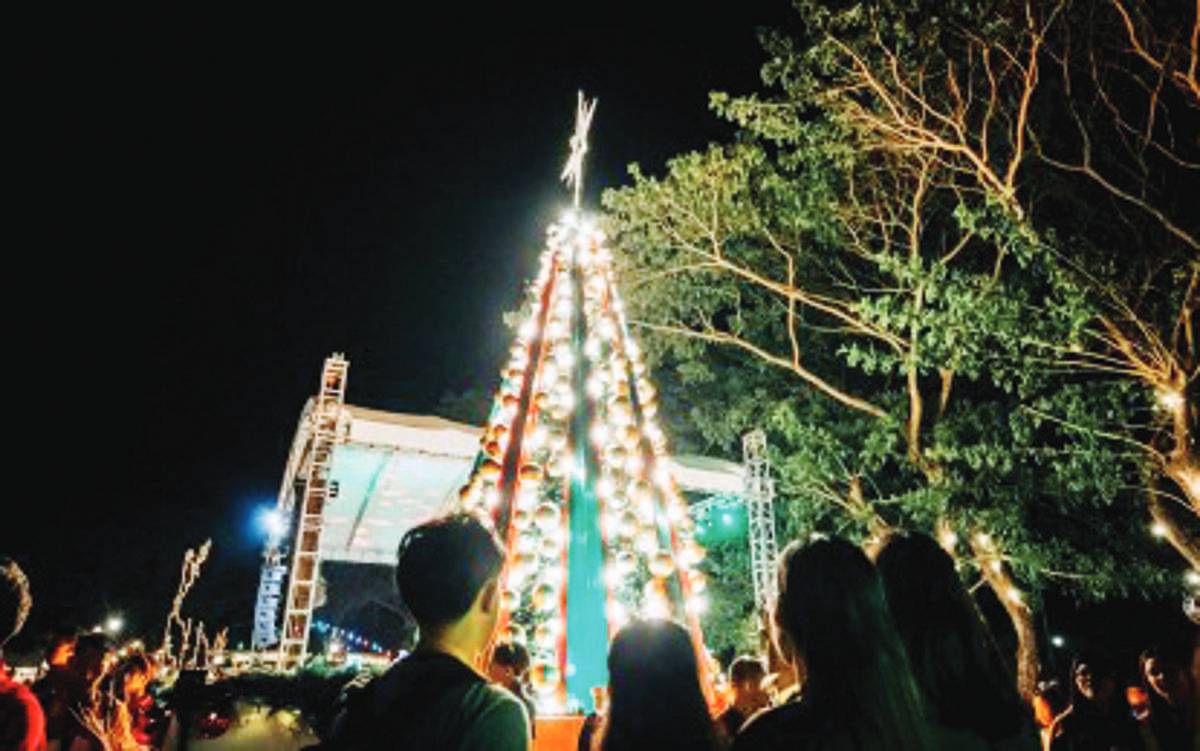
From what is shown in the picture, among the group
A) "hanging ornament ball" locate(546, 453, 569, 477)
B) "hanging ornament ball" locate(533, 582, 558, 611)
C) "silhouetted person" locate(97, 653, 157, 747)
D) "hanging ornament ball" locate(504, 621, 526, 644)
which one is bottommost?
"silhouetted person" locate(97, 653, 157, 747)

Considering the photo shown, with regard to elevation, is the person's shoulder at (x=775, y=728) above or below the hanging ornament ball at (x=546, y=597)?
below

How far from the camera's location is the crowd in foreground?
177 centimetres

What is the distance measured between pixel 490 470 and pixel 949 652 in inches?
149

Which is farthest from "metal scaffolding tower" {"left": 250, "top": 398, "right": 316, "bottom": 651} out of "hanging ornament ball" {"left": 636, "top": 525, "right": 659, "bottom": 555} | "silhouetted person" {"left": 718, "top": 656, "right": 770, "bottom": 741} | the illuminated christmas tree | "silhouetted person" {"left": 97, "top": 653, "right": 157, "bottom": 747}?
"silhouetted person" {"left": 718, "top": 656, "right": 770, "bottom": 741}

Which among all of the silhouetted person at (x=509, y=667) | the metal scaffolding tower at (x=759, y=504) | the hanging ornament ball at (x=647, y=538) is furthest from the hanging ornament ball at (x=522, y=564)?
the metal scaffolding tower at (x=759, y=504)

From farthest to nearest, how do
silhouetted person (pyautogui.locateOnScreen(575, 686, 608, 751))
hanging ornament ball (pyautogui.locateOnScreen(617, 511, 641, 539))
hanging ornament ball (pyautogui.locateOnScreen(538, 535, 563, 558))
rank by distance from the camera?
hanging ornament ball (pyautogui.locateOnScreen(617, 511, 641, 539)), hanging ornament ball (pyautogui.locateOnScreen(538, 535, 563, 558)), silhouetted person (pyautogui.locateOnScreen(575, 686, 608, 751))

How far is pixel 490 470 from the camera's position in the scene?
17.9ft

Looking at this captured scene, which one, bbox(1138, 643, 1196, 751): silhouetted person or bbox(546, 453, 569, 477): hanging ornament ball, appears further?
bbox(546, 453, 569, 477): hanging ornament ball

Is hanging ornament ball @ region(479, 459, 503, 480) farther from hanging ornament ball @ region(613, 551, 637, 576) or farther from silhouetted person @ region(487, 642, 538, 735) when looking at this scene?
silhouetted person @ region(487, 642, 538, 735)

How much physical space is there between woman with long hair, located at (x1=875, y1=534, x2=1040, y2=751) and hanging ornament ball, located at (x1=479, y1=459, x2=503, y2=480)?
3458mm

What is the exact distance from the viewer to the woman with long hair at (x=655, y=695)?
2.31 metres

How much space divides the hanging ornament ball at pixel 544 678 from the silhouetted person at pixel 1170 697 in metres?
3.33

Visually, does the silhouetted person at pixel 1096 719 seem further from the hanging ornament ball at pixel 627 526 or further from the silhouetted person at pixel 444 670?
the silhouetted person at pixel 444 670

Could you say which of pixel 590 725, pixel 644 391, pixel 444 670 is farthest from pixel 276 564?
pixel 444 670
